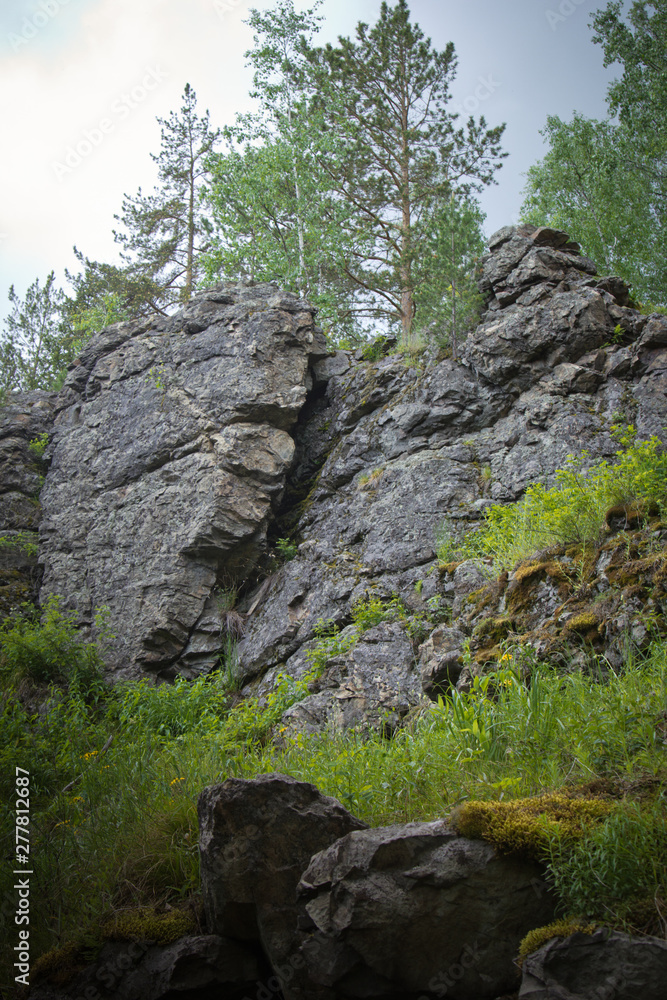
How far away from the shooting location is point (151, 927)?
11.9ft

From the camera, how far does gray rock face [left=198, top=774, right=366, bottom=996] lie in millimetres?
3416

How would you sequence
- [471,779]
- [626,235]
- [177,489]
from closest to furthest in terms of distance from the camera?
[471,779] < [177,489] < [626,235]

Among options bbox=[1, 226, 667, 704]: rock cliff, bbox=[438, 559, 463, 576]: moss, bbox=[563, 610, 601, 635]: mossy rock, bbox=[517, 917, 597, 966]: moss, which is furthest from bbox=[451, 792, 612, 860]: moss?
bbox=[438, 559, 463, 576]: moss

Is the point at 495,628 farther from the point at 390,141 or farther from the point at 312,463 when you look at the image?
the point at 390,141

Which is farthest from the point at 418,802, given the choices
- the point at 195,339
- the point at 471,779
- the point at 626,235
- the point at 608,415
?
the point at 626,235

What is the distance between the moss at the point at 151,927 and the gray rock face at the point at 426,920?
0.97 m

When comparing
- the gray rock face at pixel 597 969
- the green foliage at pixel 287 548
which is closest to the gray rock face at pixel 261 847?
the gray rock face at pixel 597 969

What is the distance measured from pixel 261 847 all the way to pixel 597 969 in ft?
5.92

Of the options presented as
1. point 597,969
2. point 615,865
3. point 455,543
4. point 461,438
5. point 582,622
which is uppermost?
point 461,438

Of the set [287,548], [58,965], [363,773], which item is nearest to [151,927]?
[58,965]

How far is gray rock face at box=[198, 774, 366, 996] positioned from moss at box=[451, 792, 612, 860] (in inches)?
31.7

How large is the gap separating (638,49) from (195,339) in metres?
12.5

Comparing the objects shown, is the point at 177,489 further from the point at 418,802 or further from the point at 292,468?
the point at 418,802

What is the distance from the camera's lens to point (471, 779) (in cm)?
375
